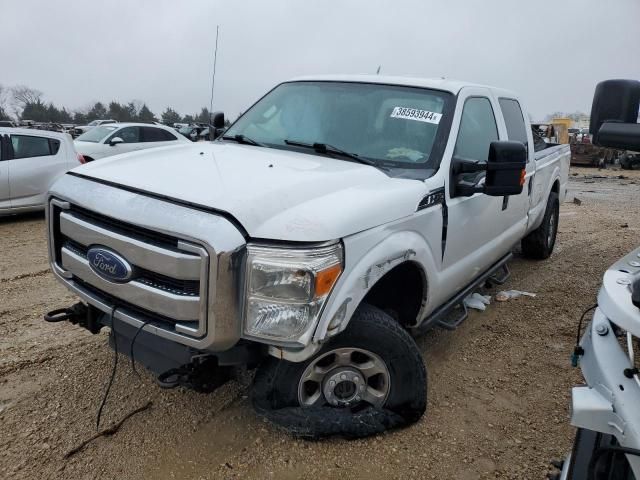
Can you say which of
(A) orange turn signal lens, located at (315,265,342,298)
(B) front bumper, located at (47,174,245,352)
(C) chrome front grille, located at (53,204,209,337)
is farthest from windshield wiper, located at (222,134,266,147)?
(A) orange turn signal lens, located at (315,265,342,298)

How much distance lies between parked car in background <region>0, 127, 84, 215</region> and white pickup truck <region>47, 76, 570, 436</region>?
5.62 meters

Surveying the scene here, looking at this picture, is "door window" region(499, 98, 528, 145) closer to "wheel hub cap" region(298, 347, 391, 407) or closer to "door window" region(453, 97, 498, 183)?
"door window" region(453, 97, 498, 183)

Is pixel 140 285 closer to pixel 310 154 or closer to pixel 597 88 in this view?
pixel 310 154

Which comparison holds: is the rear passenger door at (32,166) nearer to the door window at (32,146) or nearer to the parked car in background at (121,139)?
the door window at (32,146)

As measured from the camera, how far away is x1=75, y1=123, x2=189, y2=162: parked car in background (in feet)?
37.9

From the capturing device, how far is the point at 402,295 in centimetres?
324

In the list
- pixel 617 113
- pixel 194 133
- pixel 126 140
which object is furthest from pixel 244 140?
pixel 126 140

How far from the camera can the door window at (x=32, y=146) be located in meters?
8.23

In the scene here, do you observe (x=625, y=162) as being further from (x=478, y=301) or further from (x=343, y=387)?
(x=343, y=387)

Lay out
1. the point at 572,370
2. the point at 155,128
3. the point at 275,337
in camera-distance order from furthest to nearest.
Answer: the point at 155,128
the point at 572,370
the point at 275,337

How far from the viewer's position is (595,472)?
1518mm

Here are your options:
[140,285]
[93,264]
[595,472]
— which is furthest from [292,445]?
[595,472]

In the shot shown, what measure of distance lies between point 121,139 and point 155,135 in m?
1.10

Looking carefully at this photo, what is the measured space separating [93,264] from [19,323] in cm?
211
